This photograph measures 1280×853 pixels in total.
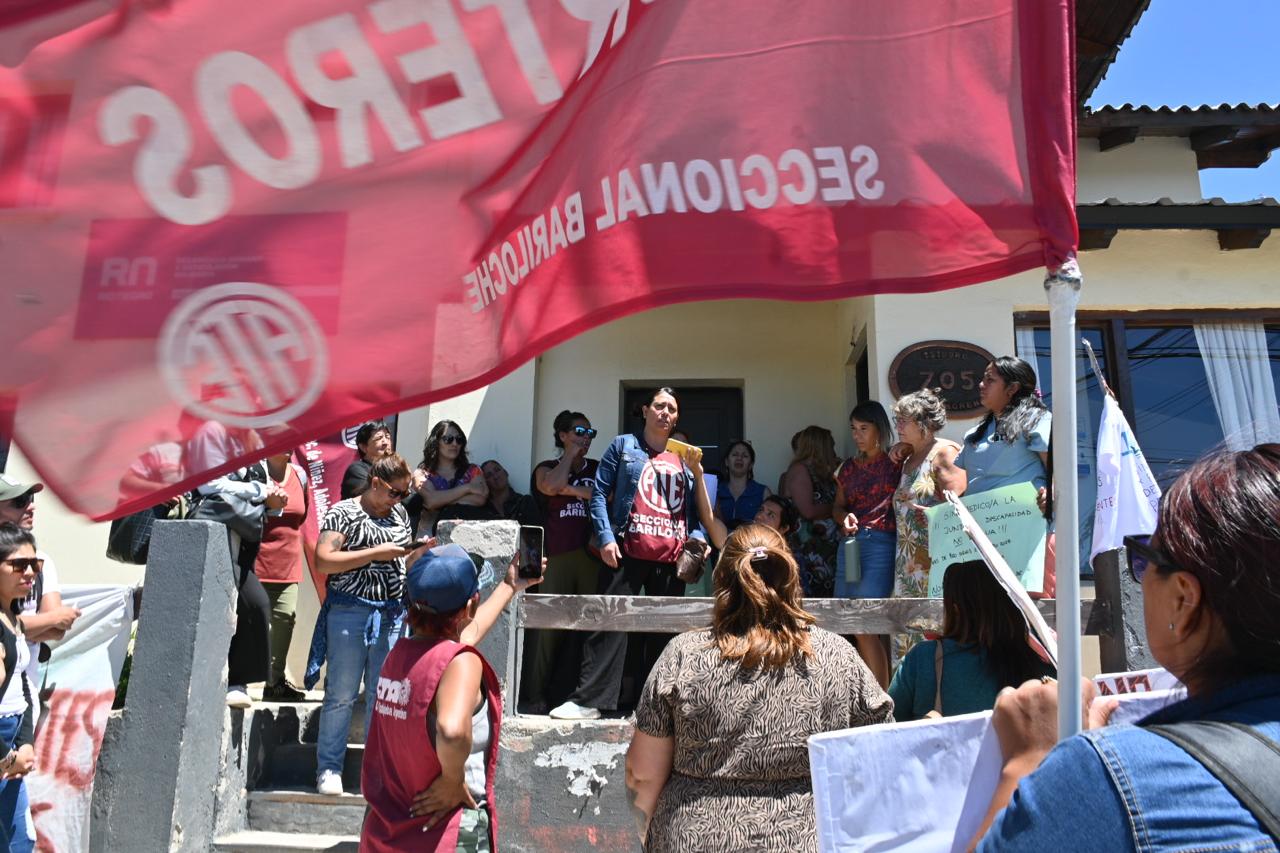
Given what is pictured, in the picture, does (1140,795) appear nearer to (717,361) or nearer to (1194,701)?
(1194,701)

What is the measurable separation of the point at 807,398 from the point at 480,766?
7.16m

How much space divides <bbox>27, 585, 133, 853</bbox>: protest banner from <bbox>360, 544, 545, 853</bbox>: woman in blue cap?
113 inches

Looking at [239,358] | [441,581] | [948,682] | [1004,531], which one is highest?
[239,358]

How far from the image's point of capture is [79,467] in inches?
99.6

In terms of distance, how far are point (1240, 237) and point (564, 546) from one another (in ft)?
19.6

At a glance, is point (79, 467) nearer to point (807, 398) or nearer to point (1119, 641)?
point (1119, 641)

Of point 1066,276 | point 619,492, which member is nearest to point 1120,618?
point 619,492

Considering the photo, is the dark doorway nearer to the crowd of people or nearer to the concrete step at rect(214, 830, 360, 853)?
the crowd of people

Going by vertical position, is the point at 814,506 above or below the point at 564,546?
above

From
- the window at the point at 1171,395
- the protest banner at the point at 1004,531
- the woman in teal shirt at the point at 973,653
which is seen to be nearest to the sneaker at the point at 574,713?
the protest banner at the point at 1004,531

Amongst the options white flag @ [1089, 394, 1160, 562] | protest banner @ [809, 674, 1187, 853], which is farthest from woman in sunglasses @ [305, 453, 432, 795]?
protest banner @ [809, 674, 1187, 853]

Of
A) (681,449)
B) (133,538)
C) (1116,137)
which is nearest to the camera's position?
(133,538)

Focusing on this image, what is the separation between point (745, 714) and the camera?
3080 millimetres

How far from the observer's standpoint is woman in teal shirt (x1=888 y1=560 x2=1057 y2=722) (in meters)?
3.37
